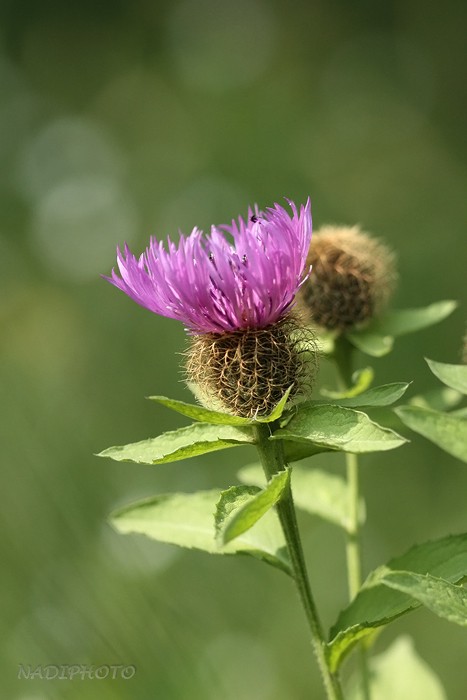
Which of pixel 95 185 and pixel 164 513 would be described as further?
pixel 95 185

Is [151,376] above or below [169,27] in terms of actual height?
below

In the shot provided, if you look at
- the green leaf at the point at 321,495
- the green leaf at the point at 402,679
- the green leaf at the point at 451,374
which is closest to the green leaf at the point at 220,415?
the green leaf at the point at 451,374

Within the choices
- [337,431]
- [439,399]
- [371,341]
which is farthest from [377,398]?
[371,341]

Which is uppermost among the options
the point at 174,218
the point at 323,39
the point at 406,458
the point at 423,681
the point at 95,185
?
the point at 323,39

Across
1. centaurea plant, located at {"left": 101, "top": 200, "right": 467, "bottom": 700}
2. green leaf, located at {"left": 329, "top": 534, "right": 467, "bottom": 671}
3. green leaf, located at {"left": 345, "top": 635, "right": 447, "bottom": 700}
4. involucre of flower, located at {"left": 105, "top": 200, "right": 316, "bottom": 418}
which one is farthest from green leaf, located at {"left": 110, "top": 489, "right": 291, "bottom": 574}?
green leaf, located at {"left": 345, "top": 635, "right": 447, "bottom": 700}

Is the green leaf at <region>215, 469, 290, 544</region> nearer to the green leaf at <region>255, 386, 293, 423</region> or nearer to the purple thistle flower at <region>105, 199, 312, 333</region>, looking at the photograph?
the green leaf at <region>255, 386, 293, 423</region>

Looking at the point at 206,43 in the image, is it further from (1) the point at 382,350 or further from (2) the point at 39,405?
(1) the point at 382,350

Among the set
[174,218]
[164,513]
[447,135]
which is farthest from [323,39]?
[164,513]
